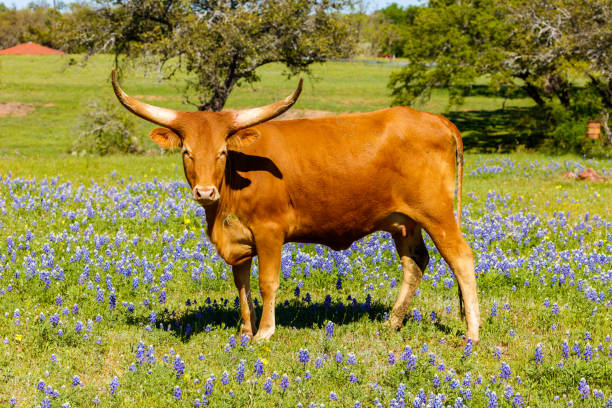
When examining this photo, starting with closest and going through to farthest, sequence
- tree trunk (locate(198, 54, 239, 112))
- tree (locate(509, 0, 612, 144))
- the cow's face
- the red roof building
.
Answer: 1. the cow's face
2. tree (locate(509, 0, 612, 144))
3. tree trunk (locate(198, 54, 239, 112))
4. the red roof building

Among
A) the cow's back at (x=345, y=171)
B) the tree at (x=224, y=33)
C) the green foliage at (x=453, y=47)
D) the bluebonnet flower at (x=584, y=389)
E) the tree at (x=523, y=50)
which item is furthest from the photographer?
the green foliage at (x=453, y=47)

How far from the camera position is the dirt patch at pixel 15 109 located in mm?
46472

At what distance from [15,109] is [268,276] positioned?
47830mm

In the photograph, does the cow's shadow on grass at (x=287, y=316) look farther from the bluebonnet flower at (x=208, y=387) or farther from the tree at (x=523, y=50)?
the tree at (x=523, y=50)

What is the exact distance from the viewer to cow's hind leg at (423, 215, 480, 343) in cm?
684

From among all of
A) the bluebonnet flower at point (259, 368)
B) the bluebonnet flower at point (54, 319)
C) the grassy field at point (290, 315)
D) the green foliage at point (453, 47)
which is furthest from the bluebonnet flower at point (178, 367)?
the green foliage at point (453, 47)

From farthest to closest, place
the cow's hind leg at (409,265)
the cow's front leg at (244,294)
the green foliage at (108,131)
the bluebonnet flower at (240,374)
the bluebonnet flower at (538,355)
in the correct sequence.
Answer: the green foliage at (108,131), the cow's hind leg at (409,265), the cow's front leg at (244,294), the bluebonnet flower at (538,355), the bluebonnet flower at (240,374)

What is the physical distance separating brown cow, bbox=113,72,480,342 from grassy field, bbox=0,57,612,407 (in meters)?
0.74

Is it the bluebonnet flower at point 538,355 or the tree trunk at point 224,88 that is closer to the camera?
the bluebonnet flower at point 538,355

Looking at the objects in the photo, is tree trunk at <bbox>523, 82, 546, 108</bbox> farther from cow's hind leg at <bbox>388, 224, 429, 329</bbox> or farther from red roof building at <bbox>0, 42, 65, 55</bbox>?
red roof building at <bbox>0, 42, 65, 55</bbox>

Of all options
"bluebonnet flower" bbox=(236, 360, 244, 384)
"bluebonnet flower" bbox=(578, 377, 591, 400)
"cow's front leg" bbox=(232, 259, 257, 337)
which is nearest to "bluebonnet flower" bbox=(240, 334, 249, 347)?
"cow's front leg" bbox=(232, 259, 257, 337)

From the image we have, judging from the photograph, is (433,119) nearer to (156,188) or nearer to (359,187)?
(359,187)

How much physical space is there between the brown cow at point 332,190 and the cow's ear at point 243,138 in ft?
0.03

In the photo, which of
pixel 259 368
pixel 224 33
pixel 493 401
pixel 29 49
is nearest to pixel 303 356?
pixel 259 368
